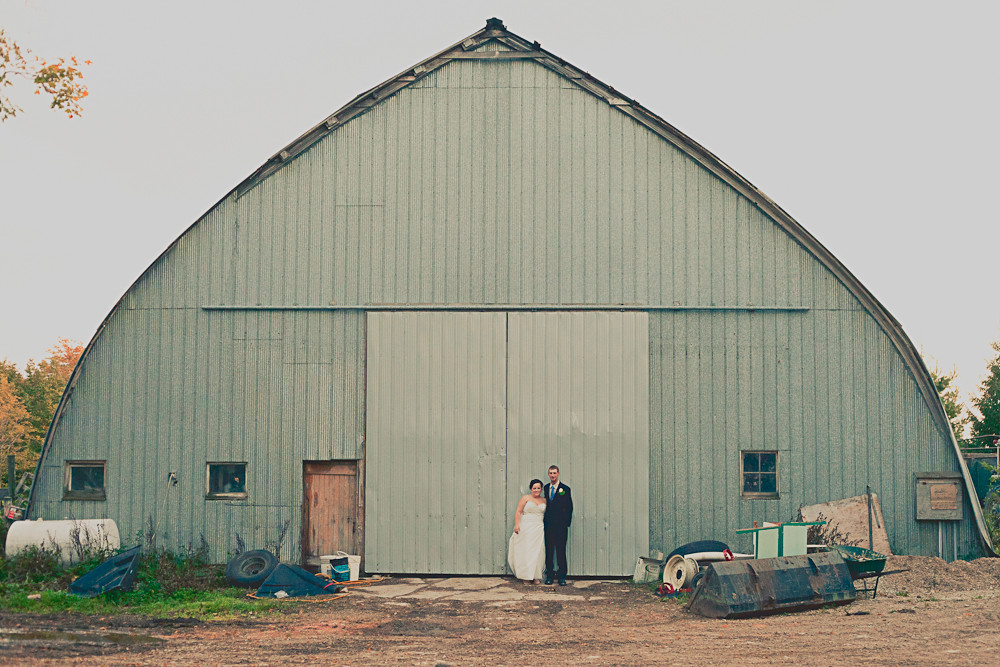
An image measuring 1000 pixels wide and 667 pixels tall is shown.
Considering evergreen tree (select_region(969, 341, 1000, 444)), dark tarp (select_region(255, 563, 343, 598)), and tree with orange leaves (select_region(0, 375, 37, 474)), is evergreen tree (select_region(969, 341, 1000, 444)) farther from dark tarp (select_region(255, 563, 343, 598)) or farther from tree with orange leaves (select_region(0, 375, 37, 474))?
tree with orange leaves (select_region(0, 375, 37, 474))

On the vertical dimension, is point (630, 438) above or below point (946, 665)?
above

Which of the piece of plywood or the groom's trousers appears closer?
the groom's trousers

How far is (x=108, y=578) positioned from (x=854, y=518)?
10.6m

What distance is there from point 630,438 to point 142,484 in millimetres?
7568

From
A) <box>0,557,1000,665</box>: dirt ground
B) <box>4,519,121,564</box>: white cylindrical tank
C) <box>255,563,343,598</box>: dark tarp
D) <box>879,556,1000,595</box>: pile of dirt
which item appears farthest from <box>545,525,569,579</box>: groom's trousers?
<box>4,519,121,564</box>: white cylindrical tank

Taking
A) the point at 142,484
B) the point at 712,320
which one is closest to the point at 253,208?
the point at 142,484

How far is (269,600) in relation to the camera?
12641mm

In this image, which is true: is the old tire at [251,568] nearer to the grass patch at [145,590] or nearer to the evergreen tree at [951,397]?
the grass patch at [145,590]

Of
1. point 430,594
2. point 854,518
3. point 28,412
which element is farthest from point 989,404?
point 28,412

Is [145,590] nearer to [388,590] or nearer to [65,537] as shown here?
[65,537]

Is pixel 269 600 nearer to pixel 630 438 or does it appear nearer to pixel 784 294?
pixel 630 438

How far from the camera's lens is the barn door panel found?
1463 centimetres

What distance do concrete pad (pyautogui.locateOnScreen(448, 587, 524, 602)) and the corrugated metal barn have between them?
1.18 m

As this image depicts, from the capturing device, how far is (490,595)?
522 inches
